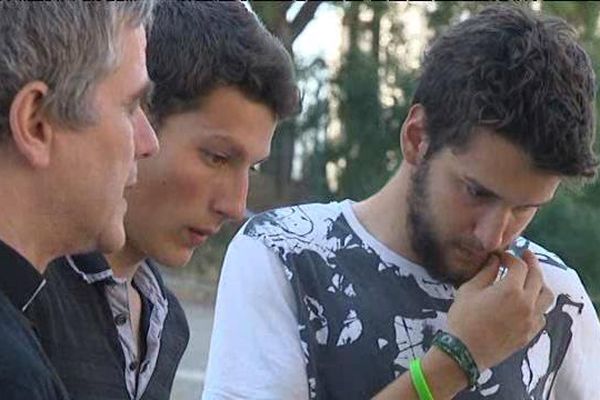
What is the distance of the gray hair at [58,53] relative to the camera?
4.50 feet

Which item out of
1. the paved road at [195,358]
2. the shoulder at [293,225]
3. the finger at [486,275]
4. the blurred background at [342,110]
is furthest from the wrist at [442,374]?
the blurred background at [342,110]

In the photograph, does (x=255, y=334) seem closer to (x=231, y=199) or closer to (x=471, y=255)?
(x=231, y=199)

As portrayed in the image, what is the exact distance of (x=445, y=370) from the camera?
6.28 feet

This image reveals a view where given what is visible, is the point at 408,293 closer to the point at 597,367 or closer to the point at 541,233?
the point at 597,367

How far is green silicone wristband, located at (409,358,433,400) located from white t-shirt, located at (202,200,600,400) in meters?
0.08

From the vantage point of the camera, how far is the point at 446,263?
6.77 ft

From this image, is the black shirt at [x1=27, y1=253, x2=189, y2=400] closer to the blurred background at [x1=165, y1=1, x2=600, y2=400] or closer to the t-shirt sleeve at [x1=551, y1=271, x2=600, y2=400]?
the t-shirt sleeve at [x1=551, y1=271, x2=600, y2=400]

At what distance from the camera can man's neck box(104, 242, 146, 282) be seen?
1.95 metres

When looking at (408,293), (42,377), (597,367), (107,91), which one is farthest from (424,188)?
(42,377)

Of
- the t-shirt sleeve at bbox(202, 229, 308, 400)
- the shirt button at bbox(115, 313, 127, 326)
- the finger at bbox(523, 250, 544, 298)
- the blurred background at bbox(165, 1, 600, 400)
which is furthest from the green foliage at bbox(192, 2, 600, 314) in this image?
the shirt button at bbox(115, 313, 127, 326)

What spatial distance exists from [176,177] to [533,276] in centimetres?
65

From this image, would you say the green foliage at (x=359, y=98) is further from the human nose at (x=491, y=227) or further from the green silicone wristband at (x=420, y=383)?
the green silicone wristband at (x=420, y=383)

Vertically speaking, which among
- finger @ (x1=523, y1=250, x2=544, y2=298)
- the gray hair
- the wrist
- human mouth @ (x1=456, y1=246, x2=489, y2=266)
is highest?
the gray hair

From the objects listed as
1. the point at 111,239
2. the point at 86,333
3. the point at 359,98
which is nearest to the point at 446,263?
the point at 86,333
